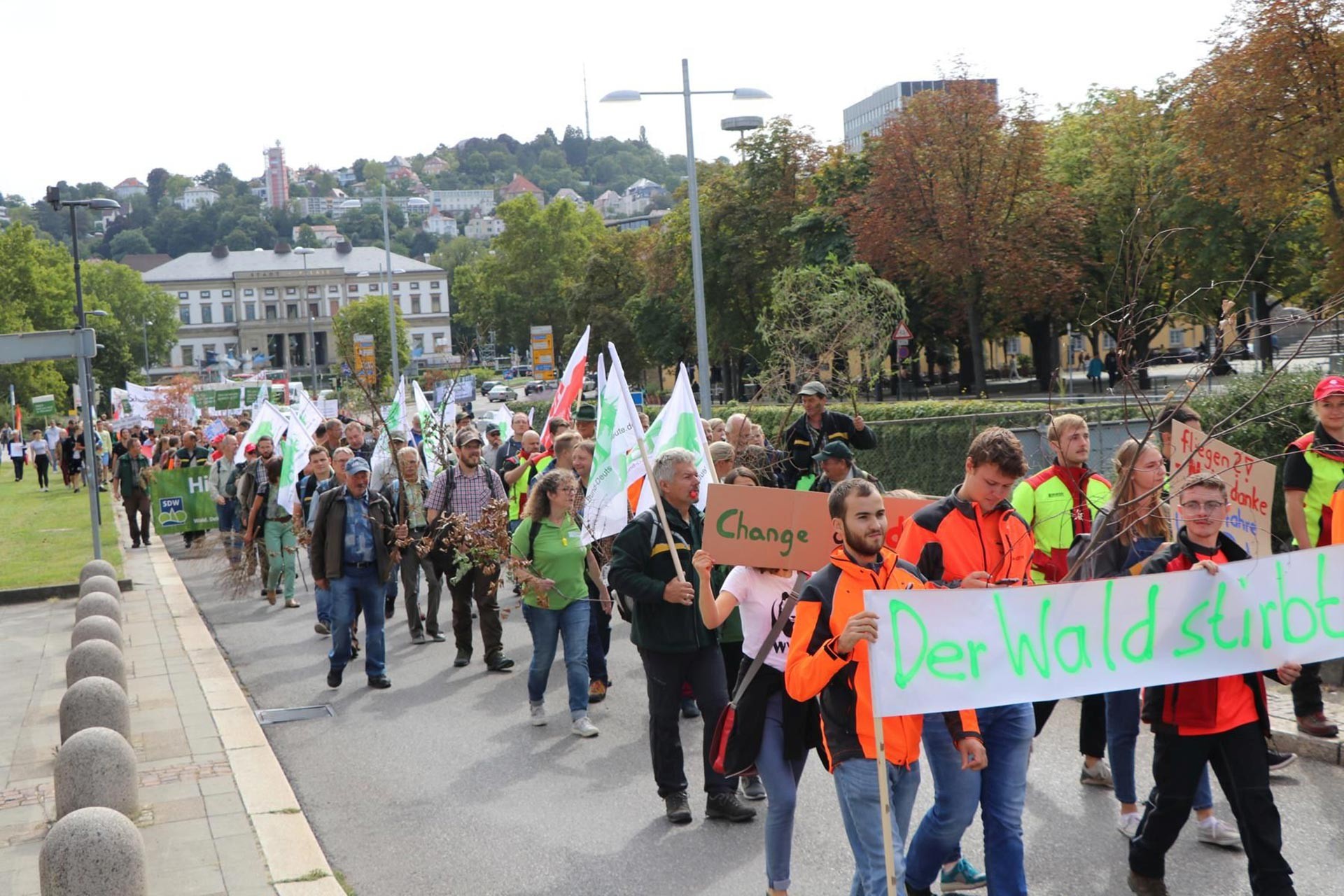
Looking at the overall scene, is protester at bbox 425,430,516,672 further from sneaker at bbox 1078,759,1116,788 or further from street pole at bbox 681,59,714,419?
street pole at bbox 681,59,714,419

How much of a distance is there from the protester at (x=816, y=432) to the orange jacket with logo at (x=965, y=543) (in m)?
5.37

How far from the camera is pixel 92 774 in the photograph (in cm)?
721

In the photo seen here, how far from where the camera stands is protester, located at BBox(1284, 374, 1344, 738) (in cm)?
740

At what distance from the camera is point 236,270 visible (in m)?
166

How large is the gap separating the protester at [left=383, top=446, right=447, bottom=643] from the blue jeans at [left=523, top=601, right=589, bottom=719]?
12.4 ft

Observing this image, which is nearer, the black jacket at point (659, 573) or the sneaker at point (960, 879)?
the sneaker at point (960, 879)

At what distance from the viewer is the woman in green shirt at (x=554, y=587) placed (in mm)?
9305

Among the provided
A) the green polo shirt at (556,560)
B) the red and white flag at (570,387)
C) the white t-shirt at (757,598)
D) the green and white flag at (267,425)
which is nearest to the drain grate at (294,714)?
the green polo shirt at (556,560)

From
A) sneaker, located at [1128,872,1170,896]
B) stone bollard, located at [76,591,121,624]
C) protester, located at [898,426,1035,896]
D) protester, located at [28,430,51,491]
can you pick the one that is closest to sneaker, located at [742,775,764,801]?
protester, located at [898,426,1035,896]

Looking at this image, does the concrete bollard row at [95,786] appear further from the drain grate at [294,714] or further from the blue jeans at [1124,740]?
the blue jeans at [1124,740]

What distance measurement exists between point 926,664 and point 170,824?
4.52 metres

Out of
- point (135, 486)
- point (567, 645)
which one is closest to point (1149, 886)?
point (567, 645)

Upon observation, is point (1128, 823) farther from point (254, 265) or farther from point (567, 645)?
point (254, 265)

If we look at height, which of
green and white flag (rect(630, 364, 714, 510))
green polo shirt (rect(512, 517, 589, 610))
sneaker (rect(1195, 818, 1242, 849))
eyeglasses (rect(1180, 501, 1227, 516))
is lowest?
sneaker (rect(1195, 818, 1242, 849))
